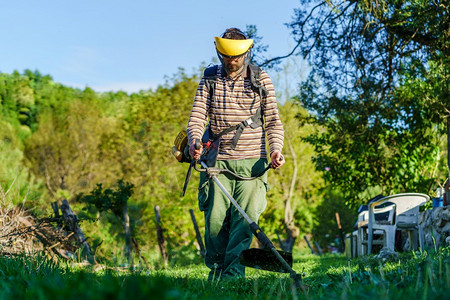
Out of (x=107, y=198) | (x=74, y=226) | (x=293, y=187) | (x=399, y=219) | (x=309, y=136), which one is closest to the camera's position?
(x=74, y=226)

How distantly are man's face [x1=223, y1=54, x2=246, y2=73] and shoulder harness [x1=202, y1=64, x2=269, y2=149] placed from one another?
0.48 feet

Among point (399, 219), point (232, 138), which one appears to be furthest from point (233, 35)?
point (399, 219)

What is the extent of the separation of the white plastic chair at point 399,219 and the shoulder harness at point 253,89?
3.96m

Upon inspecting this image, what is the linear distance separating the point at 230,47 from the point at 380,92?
18.9 ft

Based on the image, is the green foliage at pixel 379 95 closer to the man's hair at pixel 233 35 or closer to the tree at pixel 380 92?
the tree at pixel 380 92

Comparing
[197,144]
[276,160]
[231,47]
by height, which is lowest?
[276,160]

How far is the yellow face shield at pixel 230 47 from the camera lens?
4.40 metres

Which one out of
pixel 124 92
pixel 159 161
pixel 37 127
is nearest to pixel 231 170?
pixel 159 161

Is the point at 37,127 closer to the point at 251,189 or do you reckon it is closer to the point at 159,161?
the point at 159,161

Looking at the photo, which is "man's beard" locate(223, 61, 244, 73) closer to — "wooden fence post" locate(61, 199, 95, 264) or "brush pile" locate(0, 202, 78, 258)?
"brush pile" locate(0, 202, 78, 258)

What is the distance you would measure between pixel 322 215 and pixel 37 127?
58.3 feet

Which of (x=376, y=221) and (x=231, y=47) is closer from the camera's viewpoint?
(x=231, y=47)

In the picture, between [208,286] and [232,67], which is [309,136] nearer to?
[232,67]

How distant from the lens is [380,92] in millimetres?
9422
